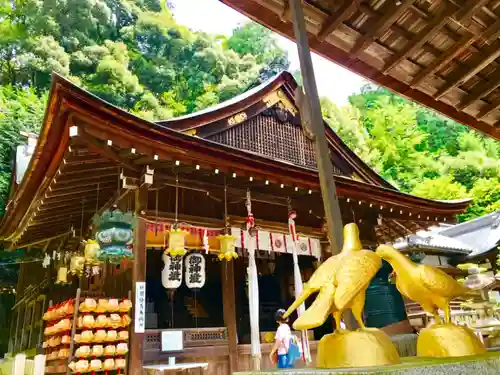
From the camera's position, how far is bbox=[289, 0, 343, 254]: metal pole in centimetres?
308

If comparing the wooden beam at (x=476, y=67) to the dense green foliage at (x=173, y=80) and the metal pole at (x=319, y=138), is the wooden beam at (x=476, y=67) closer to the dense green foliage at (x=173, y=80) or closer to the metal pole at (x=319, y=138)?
the metal pole at (x=319, y=138)

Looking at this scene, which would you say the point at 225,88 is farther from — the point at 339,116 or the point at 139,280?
the point at 139,280

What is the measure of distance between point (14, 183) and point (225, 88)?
1986 cm

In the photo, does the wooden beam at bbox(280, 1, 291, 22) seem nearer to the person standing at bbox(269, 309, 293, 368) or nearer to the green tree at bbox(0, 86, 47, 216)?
the person standing at bbox(269, 309, 293, 368)

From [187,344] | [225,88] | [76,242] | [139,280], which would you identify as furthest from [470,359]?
[225,88]

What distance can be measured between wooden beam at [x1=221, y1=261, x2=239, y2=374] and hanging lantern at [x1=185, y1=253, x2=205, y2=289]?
0.51 m

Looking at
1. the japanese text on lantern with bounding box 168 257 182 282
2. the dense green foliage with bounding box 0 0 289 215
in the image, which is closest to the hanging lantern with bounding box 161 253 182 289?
the japanese text on lantern with bounding box 168 257 182 282

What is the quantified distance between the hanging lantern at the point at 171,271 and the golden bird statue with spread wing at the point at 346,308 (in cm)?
643

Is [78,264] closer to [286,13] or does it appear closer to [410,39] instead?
[286,13]

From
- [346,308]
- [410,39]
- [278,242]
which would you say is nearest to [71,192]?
[278,242]

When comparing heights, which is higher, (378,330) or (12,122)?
→ (12,122)

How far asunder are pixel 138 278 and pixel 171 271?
1159 mm

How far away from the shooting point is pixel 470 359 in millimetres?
1549

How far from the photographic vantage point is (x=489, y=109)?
15.5 feet
